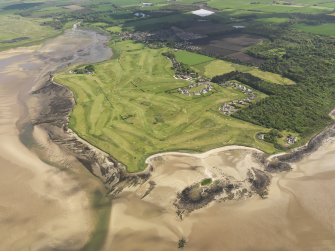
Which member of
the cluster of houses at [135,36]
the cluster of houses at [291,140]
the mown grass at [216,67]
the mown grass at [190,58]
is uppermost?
the cluster of houses at [291,140]

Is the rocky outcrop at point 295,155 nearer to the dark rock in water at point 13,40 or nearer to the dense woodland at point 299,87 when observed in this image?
the dense woodland at point 299,87

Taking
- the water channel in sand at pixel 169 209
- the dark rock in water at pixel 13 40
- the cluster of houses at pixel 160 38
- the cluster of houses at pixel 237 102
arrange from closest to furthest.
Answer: the water channel in sand at pixel 169 209 < the cluster of houses at pixel 237 102 < the cluster of houses at pixel 160 38 < the dark rock in water at pixel 13 40

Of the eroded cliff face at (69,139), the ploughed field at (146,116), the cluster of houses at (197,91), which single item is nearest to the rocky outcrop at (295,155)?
the ploughed field at (146,116)

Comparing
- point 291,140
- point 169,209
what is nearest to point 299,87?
point 291,140

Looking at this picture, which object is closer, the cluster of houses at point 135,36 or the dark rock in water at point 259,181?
the dark rock in water at point 259,181

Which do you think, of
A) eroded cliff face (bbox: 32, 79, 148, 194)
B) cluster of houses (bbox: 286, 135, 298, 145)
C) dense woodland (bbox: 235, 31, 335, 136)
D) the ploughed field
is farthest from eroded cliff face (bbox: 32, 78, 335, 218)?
dense woodland (bbox: 235, 31, 335, 136)

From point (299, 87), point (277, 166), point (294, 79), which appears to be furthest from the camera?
point (294, 79)

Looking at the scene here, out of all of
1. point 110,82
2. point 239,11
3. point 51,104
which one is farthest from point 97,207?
point 239,11

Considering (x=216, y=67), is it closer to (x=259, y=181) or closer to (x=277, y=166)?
(x=277, y=166)
